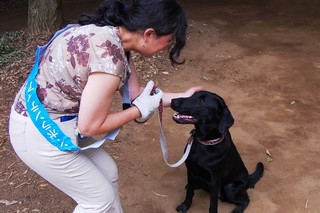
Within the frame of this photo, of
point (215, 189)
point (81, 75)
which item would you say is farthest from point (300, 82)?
point (81, 75)

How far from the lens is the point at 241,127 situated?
4258 millimetres

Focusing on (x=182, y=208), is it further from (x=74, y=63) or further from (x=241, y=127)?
(x=74, y=63)

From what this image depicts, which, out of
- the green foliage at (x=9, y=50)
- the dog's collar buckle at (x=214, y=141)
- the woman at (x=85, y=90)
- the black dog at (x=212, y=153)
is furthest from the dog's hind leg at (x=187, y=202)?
the green foliage at (x=9, y=50)

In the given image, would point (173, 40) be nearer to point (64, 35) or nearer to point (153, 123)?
point (64, 35)

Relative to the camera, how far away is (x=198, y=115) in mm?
2838

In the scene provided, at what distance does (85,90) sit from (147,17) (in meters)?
0.43

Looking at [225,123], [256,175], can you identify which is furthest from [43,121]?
[256,175]

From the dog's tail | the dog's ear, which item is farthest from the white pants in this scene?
the dog's tail

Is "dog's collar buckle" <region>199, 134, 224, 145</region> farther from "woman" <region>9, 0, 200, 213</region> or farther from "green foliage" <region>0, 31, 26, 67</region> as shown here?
"green foliage" <region>0, 31, 26, 67</region>

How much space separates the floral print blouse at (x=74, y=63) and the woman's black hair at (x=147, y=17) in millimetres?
69

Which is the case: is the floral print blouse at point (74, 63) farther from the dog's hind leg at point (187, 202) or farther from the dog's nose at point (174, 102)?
the dog's hind leg at point (187, 202)

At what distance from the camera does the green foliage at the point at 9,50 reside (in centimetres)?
562

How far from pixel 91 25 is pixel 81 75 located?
0.80ft

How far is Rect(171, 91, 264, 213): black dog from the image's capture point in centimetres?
282
